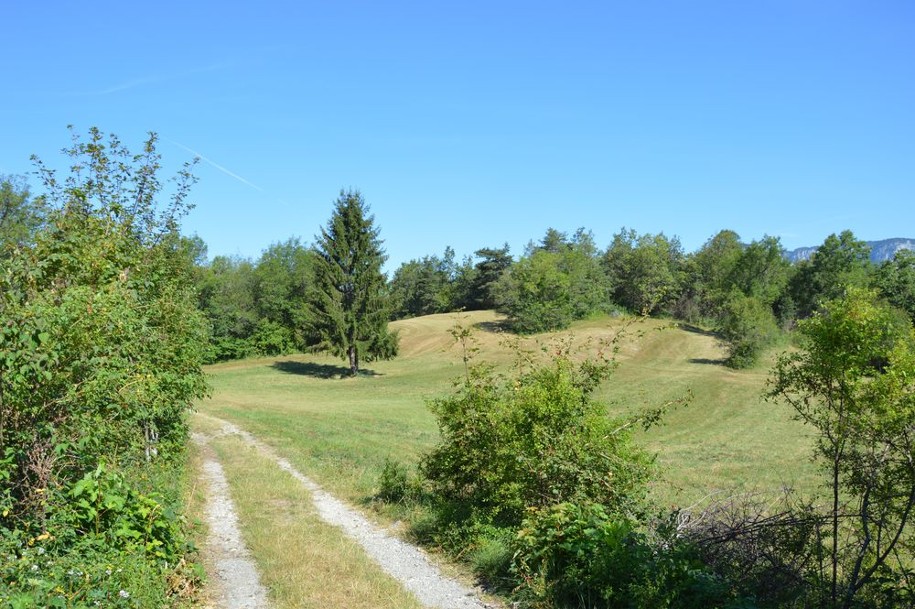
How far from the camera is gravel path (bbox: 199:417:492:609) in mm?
6562

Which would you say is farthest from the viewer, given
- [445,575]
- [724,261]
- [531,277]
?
[724,261]

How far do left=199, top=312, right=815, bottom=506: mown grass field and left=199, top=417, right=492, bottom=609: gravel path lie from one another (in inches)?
25.1

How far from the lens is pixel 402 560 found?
7680mm

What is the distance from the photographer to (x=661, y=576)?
534 centimetres

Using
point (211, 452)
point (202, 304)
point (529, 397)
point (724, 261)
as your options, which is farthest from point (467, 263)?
point (529, 397)

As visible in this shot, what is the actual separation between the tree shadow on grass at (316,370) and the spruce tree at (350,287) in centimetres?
418

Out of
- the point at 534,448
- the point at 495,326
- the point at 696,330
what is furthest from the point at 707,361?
the point at 534,448

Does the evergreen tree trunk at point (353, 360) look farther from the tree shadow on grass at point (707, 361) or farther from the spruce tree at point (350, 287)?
the tree shadow on grass at point (707, 361)

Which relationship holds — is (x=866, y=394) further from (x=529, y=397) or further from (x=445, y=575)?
(x=445, y=575)

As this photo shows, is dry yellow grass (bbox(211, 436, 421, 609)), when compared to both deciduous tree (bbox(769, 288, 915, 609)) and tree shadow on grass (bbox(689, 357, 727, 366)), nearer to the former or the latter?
deciduous tree (bbox(769, 288, 915, 609))

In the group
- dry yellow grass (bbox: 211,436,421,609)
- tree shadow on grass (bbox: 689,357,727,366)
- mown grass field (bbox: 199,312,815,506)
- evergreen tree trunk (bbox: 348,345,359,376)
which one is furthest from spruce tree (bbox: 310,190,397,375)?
dry yellow grass (bbox: 211,436,421,609)

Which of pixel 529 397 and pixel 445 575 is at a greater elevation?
pixel 529 397

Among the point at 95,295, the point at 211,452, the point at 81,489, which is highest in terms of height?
the point at 95,295

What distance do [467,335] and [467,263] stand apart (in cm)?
9264
